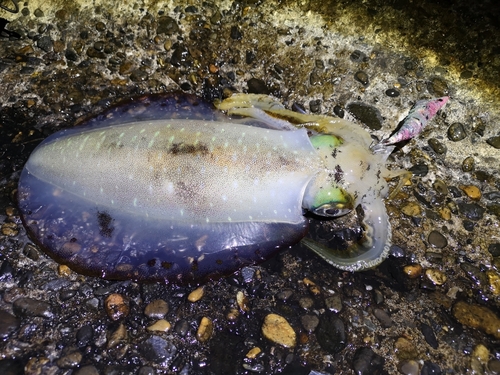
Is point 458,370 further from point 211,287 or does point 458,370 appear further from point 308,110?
point 308,110

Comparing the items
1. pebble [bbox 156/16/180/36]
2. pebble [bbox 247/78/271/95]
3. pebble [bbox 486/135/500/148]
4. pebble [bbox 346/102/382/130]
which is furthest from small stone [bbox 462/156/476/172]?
pebble [bbox 156/16/180/36]

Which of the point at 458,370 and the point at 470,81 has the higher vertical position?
the point at 470,81

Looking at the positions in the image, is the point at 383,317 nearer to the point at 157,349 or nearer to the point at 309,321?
the point at 309,321

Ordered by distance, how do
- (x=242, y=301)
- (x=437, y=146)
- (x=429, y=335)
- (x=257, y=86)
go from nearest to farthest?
(x=429, y=335)
(x=242, y=301)
(x=437, y=146)
(x=257, y=86)

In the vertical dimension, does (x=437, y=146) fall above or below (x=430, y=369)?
above

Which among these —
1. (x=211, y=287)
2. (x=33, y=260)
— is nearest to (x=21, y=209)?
(x=33, y=260)

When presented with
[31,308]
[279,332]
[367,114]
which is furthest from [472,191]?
[31,308]
